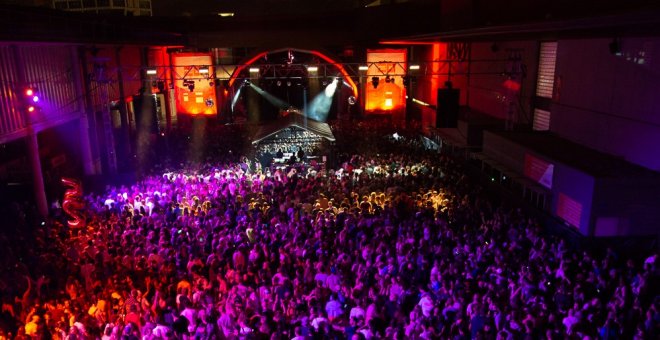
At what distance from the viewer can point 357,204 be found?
12.0 metres

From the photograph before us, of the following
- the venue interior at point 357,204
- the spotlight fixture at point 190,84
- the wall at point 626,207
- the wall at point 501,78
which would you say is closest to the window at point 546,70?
the venue interior at point 357,204

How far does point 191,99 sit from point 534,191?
18.8 meters

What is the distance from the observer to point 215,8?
3797cm

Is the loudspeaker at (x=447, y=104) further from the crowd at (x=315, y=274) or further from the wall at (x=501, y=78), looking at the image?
the crowd at (x=315, y=274)

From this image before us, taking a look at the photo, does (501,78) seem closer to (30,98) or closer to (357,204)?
(357,204)

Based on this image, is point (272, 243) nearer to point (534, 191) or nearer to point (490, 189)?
point (534, 191)

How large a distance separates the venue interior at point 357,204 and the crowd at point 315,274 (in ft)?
0.14

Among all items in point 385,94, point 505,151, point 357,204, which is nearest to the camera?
point 357,204

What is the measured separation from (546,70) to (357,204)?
7.18 m

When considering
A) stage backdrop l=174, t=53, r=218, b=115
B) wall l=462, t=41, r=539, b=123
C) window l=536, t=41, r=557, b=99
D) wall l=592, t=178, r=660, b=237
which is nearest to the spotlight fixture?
stage backdrop l=174, t=53, r=218, b=115

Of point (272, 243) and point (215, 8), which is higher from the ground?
point (215, 8)

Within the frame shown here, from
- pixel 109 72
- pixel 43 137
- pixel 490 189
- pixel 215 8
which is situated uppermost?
pixel 215 8

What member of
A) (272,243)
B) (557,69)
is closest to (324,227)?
(272,243)

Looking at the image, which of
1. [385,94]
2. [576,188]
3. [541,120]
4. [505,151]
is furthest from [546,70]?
[385,94]
